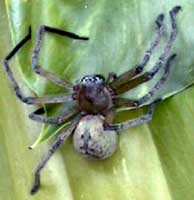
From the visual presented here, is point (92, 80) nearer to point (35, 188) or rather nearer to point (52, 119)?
point (52, 119)

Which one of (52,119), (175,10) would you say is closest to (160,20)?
(175,10)

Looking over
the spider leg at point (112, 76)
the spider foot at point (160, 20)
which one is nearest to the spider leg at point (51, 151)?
the spider leg at point (112, 76)

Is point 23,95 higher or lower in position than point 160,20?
lower

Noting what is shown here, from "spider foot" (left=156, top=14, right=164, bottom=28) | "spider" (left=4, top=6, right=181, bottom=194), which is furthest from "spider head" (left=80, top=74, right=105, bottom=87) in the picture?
"spider foot" (left=156, top=14, right=164, bottom=28)

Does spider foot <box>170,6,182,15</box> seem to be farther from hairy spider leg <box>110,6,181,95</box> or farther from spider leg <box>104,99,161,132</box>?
spider leg <box>104,99,161,132</box>

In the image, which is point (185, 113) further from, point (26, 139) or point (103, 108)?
point (26, 139)

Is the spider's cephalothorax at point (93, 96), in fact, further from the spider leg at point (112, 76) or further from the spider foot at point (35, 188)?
the spider foot at point (35, 188)
